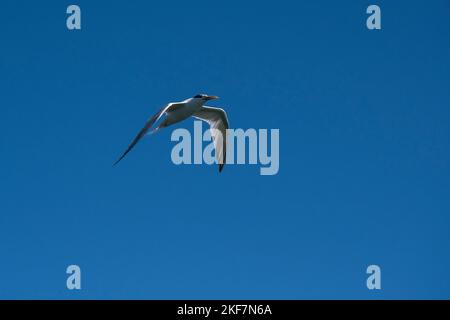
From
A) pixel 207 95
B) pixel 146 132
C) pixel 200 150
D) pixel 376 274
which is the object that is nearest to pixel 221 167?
pixel 200 150

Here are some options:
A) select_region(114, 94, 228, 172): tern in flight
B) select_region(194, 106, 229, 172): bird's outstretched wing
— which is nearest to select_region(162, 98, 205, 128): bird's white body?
select_region(114, 94, 228, 172): tern in flight

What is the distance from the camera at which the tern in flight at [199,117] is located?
14.7m

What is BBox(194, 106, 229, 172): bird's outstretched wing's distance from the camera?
55.5 feet

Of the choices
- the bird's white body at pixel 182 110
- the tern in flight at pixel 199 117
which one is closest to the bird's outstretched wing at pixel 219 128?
the tern in flight at pixel 199 117

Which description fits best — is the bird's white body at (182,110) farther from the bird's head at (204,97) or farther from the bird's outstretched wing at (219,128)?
the bird's outstretched wing at (219,128)

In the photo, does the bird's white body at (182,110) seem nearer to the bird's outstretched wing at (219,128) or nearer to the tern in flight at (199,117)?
the tern in flight at (199,117)

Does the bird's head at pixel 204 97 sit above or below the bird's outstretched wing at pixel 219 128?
above

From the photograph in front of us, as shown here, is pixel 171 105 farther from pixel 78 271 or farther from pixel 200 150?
pixel 78 271

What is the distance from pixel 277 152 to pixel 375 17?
3.60m

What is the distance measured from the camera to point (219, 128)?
17094 mm

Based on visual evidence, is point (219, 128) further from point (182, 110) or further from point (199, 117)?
point (182, 110)

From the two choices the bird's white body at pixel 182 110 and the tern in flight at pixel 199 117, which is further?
the bird's white body at pixel 182 110

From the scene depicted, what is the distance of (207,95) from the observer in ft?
52.0

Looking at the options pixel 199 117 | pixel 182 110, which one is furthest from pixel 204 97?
pixel 199 117
